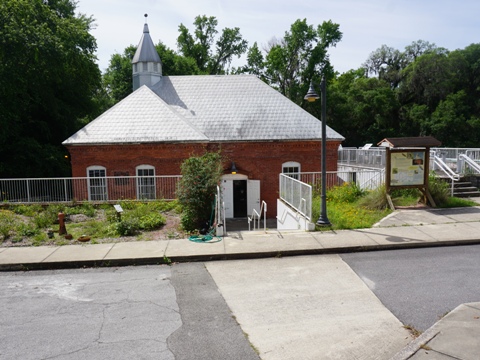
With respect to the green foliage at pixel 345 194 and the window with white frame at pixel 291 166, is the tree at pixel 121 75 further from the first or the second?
the green foliage at pixel 345 194

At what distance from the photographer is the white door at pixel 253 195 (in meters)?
23.2

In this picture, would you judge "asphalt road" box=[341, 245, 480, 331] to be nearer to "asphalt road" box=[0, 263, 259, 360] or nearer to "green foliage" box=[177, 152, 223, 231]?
"asphalt road" box=[0, 263, 259, 360]

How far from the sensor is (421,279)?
7.96 metres

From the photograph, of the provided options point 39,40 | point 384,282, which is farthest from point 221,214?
point 39,40

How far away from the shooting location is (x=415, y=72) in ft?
170

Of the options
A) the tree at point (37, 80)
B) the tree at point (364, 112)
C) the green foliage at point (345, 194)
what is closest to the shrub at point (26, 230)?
the green foliage at point (345, 194)

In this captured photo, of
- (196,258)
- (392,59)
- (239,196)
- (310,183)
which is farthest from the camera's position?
(392,59)

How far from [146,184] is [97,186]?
2.52 m

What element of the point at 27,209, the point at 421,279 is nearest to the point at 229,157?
the point at 27,209

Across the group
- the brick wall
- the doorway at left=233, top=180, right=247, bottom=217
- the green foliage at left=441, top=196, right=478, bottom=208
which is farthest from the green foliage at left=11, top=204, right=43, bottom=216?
the green foliage at left=441, top=196, right=478, bottom=208

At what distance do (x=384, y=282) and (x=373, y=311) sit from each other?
146 centimetres

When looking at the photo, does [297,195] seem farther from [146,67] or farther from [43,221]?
[146,67]

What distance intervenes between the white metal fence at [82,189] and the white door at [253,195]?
527cm

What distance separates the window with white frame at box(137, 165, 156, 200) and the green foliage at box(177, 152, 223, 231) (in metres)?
6.13
